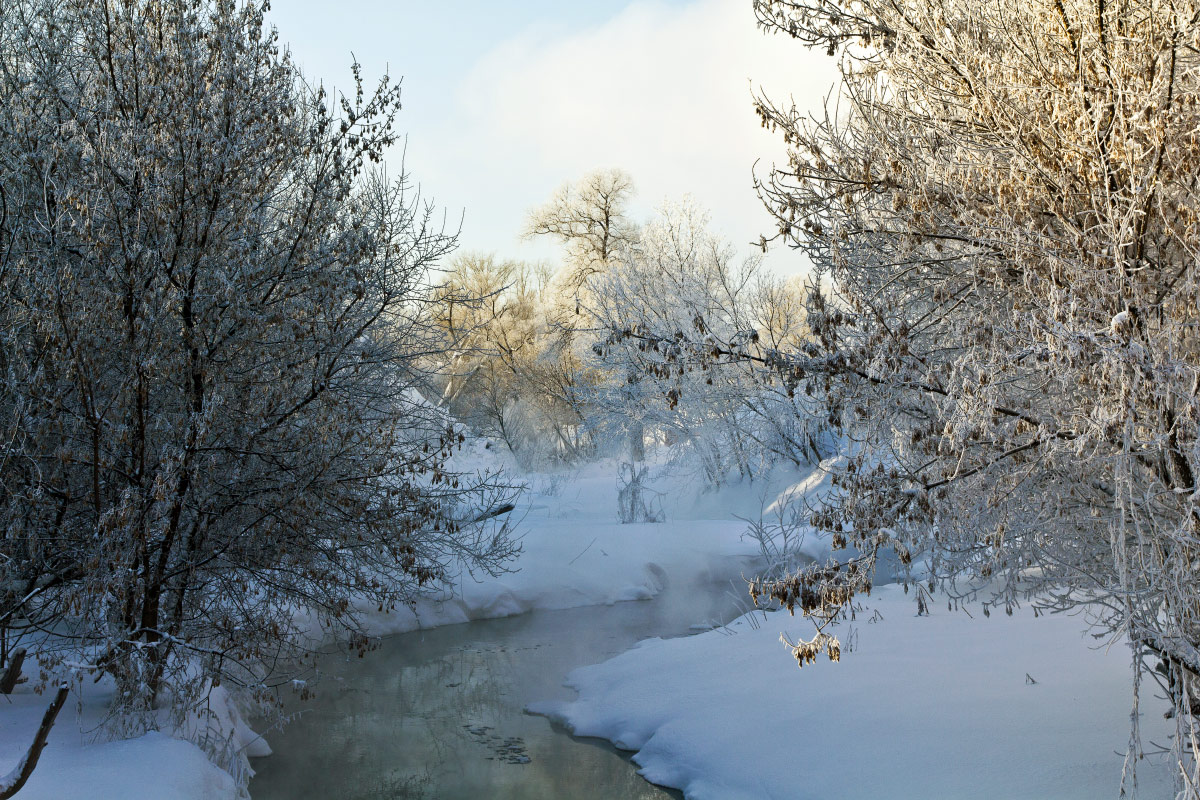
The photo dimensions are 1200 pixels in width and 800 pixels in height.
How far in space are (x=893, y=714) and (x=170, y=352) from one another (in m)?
5.87

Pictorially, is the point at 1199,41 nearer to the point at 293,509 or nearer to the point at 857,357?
the point at 857,357

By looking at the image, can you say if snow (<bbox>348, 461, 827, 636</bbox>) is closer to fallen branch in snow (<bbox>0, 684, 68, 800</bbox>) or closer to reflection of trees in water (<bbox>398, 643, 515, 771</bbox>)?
reflection of trees in water (<bbox>398, 643, 515, 771</bbox>)

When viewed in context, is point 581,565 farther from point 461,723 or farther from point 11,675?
point 11,675

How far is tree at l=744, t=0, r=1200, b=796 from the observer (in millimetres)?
4297

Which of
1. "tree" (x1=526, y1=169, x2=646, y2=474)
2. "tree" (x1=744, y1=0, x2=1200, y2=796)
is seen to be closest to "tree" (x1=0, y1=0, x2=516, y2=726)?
"tree" (x1=744, y1=0, x2=1200, y2=796)

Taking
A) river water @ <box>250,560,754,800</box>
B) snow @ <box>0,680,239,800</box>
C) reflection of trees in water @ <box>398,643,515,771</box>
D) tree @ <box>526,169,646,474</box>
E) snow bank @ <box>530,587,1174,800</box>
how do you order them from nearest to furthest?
snow @ <box>0,680,239,800</box> < snow bank @ <box>530,587,1174,800</box> < river water @ <box>250,560,754,800</box> < reflection of trees in water @ <box>398,643,515,771</box> < tree @ <box>526,169,646,474</box>

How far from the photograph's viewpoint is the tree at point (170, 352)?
532 cm

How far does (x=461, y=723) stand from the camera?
30.5 ft

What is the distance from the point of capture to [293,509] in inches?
248

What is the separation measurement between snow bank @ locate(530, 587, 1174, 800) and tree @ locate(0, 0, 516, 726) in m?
2.90

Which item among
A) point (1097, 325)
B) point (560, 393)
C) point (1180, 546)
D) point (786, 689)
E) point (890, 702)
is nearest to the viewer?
point (1180, 546)

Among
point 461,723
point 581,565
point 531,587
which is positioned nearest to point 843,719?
point 461,723

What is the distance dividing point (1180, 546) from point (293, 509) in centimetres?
522

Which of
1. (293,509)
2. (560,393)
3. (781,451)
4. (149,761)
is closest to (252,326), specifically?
(293,509)
